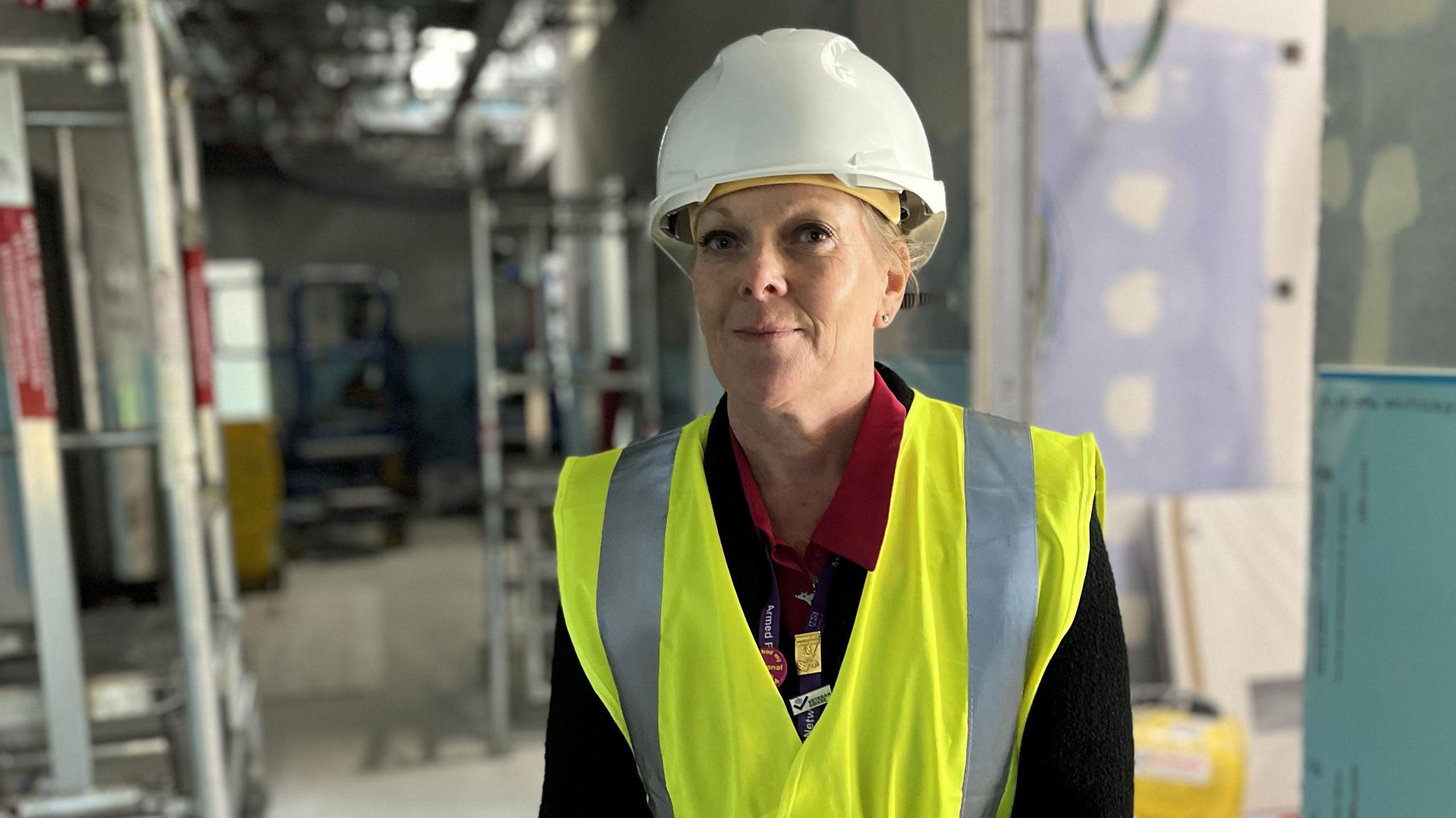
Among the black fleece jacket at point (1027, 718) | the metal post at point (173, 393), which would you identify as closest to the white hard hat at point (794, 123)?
the black fleece jacket at point (1027, 718)

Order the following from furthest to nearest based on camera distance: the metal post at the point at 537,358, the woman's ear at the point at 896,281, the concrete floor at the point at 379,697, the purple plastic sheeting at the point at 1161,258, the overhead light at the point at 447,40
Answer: the overhead light at the point at 447,40 < the metal post at the point at 537,358 < the concrete floor at the point at 379,697 < the purple plastic sheeting at the point at 1161,258 < the woman's ear at the point at 896,281

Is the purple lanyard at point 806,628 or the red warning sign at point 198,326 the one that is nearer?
the purple lanyard at point 806,628

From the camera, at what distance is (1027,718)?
888mm

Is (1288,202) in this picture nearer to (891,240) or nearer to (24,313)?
(891,240)

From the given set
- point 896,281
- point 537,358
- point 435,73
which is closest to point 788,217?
point 896,281

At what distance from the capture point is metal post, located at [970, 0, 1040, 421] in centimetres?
157

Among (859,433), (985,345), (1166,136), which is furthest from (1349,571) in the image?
(1166,136)

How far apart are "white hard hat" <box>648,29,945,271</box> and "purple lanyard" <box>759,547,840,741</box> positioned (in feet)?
1.25

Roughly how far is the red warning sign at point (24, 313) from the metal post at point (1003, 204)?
76.2 inches

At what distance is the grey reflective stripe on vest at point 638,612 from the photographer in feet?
3.06

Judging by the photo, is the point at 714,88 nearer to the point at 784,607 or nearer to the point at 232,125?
the point at 784,607

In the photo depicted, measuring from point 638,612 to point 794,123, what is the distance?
49 cm

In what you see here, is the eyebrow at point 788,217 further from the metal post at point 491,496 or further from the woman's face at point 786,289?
the metal post at point 491,496

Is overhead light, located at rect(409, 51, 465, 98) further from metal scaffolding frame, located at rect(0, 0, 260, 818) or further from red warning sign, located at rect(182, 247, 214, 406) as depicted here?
metal scaffolding frame, located at rect(0, 0, 260, 818)
